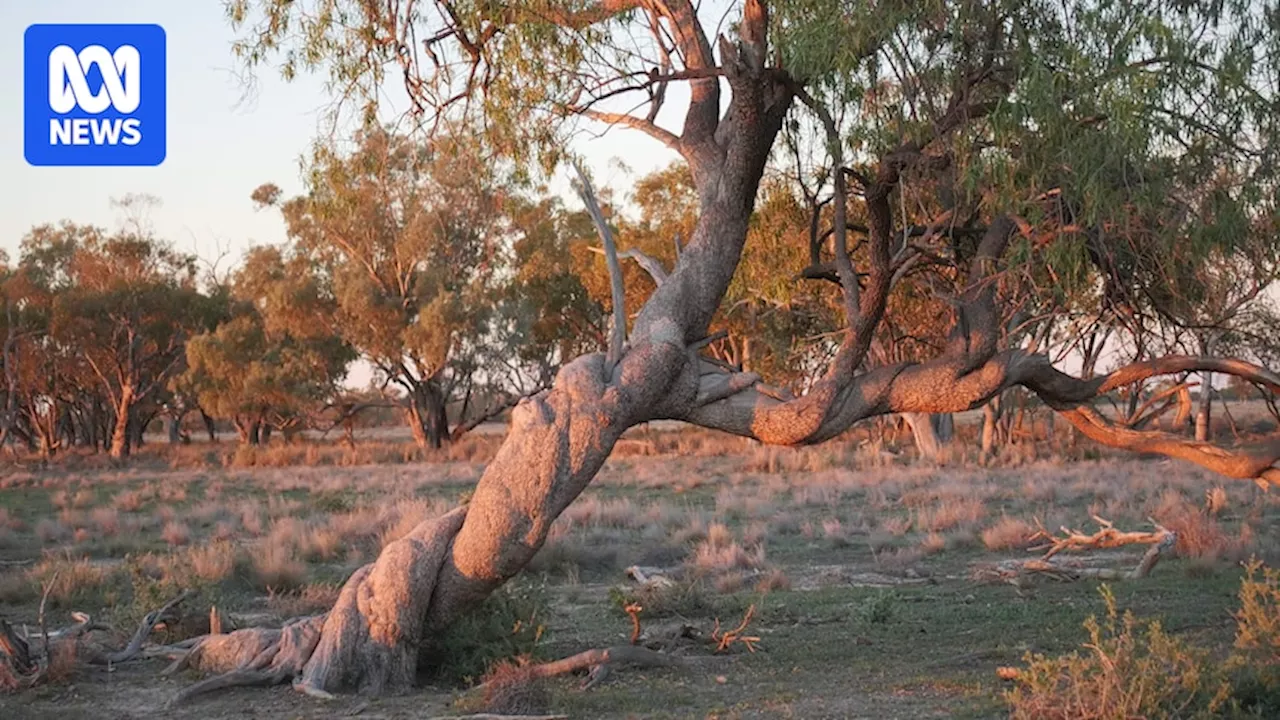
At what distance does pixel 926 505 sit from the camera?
22750 millimetres

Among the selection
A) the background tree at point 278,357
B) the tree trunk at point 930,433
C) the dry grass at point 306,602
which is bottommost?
the dry grass at point 306,602

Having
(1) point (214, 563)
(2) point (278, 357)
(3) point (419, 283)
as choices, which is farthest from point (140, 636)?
(2) point (278, 357)

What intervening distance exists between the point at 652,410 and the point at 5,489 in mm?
27481

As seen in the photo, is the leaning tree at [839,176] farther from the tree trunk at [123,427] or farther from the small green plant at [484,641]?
the tree trunk at [123,427]

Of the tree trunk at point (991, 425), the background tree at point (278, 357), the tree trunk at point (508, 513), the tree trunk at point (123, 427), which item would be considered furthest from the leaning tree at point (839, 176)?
the tree trunk at point (123, 427)

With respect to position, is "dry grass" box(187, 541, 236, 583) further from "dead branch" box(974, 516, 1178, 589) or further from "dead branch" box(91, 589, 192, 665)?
"dead branch" box(974, 516, 1178, 589)

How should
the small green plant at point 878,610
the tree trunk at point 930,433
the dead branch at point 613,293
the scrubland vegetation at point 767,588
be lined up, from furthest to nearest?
the tree trunk at point 930,433, the small green plant at point 878,610, the dead branch at point 613,293, the scrubland vegetation at point 767,588

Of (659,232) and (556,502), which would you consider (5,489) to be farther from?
(556,502)

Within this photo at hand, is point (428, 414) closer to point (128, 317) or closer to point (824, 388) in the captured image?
point (128, 317)

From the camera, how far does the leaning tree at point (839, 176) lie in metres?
9.25

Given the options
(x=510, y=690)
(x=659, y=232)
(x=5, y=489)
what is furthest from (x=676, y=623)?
(x=659, y=232)

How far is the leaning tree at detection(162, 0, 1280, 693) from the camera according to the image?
925 cm

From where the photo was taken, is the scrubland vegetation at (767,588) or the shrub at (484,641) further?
the shrub at (484,641)

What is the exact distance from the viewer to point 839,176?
1054 centimetres
